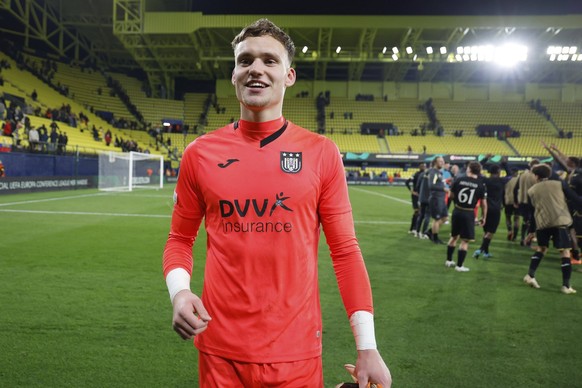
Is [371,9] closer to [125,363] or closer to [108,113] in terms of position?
[108,113]

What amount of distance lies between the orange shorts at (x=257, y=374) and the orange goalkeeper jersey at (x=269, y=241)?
0.03 metres

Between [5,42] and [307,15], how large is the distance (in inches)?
1025

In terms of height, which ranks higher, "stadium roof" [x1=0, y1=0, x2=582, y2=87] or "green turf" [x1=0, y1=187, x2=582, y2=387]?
"stadium roof" [x1=0, y1=0, x2=582, y2=87]

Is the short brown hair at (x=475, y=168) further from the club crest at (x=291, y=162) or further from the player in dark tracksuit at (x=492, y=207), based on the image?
the club crest at (x=291, y=162)

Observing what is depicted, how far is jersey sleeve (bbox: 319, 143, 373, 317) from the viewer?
175 centimetres

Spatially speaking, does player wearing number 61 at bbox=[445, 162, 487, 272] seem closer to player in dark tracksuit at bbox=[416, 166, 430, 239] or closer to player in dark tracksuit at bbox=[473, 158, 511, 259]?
player in dark tracksuit at bbox=[473, 158, 511, 259]

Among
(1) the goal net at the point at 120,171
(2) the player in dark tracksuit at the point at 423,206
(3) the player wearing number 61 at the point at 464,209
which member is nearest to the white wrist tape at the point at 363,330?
(3) the player wearing number 61 at the point at 464,209

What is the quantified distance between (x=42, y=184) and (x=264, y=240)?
24.3 m

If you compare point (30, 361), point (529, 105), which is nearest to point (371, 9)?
point (529, 105)

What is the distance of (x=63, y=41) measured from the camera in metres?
47.6

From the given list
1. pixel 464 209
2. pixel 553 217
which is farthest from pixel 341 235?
pixel 464 209

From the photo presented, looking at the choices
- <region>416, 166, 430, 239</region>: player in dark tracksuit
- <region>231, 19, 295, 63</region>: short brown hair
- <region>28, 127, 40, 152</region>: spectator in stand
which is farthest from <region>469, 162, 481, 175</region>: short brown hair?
<region>28, 127, 40, 152</region>: spectator in stand

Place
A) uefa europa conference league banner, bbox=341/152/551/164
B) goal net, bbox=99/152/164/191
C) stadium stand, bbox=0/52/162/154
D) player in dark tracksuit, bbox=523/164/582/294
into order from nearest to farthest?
player in dark tracksuit, bbox=523/164/582/294 → goal net, bbox=99/152/164/191 → stadium stand, bbox=0/52/162/154 → uefa europa conference league banner, bbox=341/152/551/164

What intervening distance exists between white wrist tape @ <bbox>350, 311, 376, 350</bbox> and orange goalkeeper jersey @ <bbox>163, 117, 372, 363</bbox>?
3 cm
